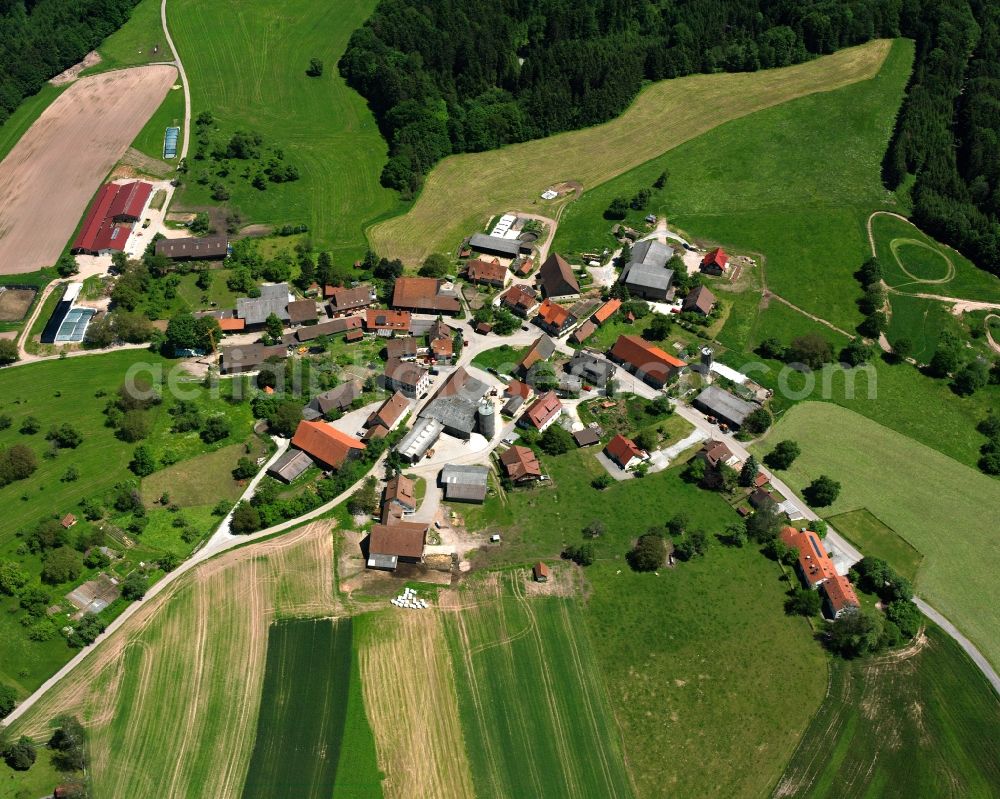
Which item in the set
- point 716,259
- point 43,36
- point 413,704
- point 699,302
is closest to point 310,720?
point 413,704

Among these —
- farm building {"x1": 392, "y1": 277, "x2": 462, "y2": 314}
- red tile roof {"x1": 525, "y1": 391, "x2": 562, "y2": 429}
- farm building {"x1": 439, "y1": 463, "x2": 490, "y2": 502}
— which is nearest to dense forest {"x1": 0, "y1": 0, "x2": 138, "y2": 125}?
farm building {"x1": 392, "y1": 277, "x2": 462, "y2": 314}

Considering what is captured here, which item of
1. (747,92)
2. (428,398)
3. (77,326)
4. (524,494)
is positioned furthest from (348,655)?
(747,92)

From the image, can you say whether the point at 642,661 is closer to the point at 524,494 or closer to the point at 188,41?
the point at 524,494

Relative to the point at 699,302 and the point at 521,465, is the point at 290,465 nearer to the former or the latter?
the point at 521,465

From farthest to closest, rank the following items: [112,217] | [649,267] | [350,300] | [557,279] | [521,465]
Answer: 1. [112,217]
2. [649,267]
3. [557,279]
4. [350,300]
5. [521,465]

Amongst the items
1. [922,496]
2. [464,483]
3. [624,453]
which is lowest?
[922,496]

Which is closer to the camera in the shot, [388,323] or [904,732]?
[904,732]

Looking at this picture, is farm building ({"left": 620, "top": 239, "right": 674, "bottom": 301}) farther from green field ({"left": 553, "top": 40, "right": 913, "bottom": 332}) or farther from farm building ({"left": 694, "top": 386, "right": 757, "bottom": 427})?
farm building ({"left": 694, "top": 386, "right": 757, "bottom": 427})
